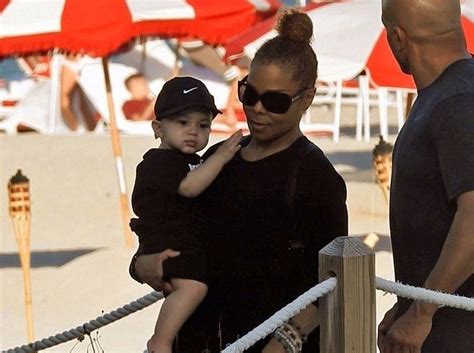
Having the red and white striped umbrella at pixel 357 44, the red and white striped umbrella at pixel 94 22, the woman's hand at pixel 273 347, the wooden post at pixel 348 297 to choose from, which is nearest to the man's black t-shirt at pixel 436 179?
the wooden post at pixel 348 297

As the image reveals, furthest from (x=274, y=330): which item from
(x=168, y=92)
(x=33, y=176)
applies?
(x=33, y=176)

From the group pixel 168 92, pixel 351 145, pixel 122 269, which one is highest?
pixel 168 92

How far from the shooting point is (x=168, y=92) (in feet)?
9.61

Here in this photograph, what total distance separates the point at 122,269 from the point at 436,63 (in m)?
5.94

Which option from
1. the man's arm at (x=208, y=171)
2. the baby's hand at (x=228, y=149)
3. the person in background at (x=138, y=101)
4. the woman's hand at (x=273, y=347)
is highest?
the baby's hand at (x=228, y=149)

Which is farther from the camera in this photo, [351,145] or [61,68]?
[61,68]

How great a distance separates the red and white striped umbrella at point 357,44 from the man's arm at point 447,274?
520 centimetres

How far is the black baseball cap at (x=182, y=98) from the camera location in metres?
2.90

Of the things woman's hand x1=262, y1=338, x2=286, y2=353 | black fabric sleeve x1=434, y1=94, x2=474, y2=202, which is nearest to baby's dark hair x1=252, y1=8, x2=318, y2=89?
black fabric sleeve x1=434, y1=94, x2=474, y2=202

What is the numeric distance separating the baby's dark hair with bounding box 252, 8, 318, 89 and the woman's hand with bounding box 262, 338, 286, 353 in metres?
0.56

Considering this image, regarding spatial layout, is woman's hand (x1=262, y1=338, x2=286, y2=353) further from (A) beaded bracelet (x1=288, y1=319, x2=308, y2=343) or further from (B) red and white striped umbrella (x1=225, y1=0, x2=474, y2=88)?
(B) red and white striped umbrella (x1=225, y1=0, x2=474, y2=88)

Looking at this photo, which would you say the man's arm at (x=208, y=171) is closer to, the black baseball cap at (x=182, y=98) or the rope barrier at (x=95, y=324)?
the black baseball cap at (x=182, y=98)

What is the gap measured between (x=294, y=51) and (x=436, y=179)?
0.41 m

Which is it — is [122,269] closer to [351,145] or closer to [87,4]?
[87,4]
